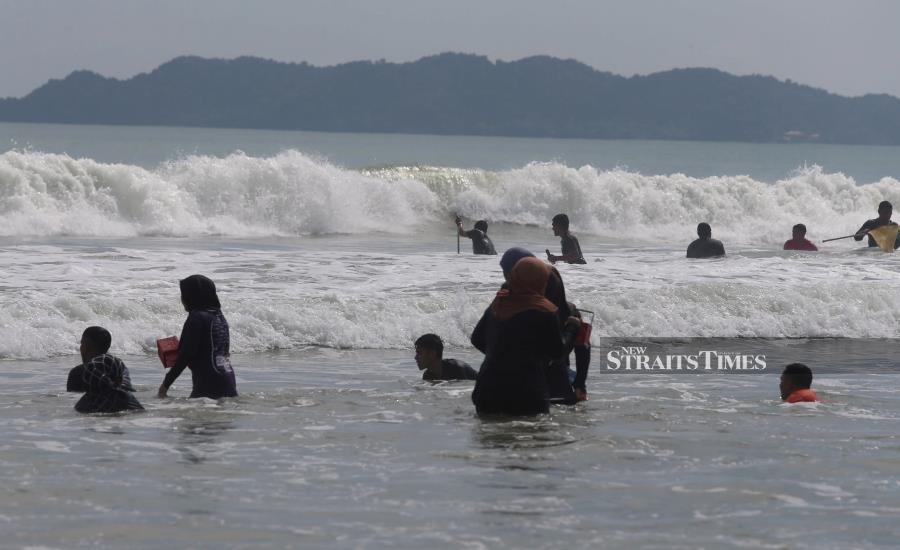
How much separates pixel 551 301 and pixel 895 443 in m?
2.25

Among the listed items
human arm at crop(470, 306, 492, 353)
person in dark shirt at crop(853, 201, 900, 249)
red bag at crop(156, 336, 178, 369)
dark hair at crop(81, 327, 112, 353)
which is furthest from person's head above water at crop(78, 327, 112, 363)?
person in dark shirt at crop(853, 201, 900, 249)

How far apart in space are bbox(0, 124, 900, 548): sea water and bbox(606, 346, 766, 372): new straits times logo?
29 centimetres

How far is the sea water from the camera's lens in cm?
621

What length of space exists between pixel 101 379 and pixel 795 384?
485cm

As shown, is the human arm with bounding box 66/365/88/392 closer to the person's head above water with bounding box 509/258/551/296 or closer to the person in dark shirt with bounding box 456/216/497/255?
the person's head above water with bounding box 509/258/551/296

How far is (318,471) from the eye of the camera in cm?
723

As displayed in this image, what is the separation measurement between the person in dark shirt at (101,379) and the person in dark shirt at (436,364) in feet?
7.65

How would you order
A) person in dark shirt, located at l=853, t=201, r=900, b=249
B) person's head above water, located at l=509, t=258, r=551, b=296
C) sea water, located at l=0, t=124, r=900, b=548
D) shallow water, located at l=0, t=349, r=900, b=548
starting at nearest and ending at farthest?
1. shallow water, located at l=0, t=349, r=900, b=548
2. sea water, located at l=0, t=124, r=900, b=548
3. person's head above water, located at l=509, t=258, r=551, b=296
4. person in dark shirt, located at l=853, t=201, r=900, b=249

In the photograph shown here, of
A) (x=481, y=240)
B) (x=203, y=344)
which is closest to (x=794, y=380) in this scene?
(x=203, y=344)

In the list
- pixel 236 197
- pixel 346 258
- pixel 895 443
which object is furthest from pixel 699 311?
pixel 236 197

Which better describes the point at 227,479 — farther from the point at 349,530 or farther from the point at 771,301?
the point at 771,301

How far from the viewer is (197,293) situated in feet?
29.8

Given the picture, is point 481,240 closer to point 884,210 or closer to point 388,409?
point 884,210

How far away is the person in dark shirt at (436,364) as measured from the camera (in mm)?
10414
